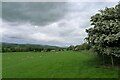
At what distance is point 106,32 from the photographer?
32406mm

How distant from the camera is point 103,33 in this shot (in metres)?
32.9

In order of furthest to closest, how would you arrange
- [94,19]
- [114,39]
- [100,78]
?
[94,19], [114,39], [100,78]

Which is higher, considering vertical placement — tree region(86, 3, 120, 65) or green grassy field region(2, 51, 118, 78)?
tree region(86, 3, 120, 65)

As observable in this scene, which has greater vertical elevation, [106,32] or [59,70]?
[106,32]

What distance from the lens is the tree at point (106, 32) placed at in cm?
3116

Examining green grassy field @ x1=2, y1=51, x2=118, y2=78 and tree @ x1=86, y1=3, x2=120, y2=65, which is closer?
green grassy field @ x1=2, y1=51, x2=118, y2=78

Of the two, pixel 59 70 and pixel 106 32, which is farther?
pixel 59 70

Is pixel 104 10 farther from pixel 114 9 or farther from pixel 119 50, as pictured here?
pixel 119 50

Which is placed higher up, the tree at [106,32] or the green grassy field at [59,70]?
the tree at [106,32]

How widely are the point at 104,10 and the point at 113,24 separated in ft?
14.8

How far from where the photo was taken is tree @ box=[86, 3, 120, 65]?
31.2 m

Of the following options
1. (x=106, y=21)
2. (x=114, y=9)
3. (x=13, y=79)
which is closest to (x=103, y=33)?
(x=106, y=21)

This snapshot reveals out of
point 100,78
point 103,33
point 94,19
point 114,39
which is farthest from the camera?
point 94,19

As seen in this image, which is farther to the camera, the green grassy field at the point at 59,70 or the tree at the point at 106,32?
the tree at the point at 106,32
